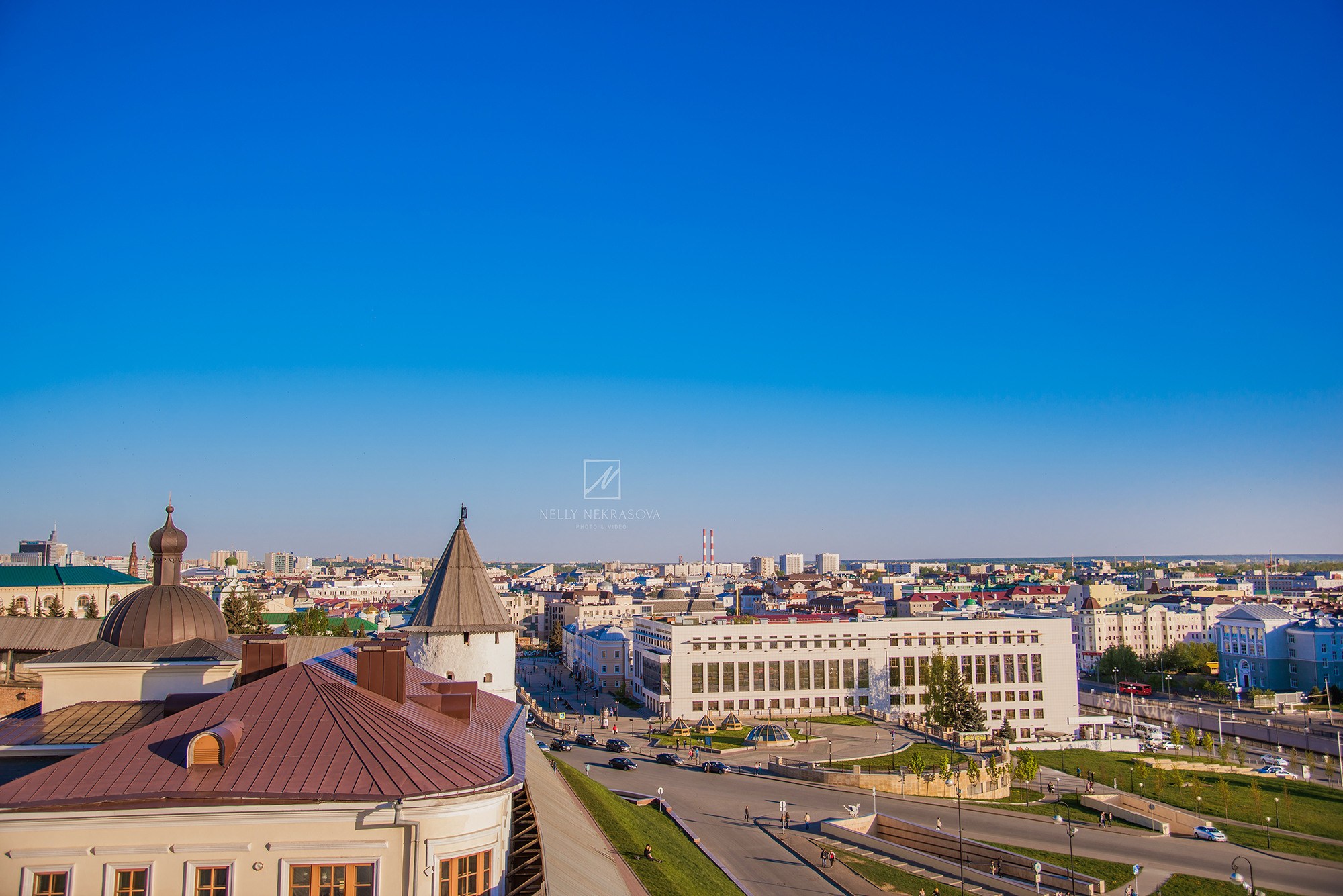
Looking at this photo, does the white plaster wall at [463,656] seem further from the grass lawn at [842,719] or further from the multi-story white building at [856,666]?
the multi-story white building at [856,666]

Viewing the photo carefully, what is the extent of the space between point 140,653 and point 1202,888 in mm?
30609

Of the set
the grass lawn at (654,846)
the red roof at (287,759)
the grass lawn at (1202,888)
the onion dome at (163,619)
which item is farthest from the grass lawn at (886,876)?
the onion dome at (163,619)

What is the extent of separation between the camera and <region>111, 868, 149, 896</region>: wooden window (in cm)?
1231

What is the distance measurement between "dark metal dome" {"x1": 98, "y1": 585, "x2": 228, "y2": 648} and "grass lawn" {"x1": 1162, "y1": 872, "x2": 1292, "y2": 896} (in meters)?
27.9

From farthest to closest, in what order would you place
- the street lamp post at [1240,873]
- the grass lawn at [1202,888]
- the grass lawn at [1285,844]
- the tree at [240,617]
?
the tree at [240,617] → the grass lawn at [1285,844] → the street lamp post at [1240,873] → the grass lawn at [1202,888]

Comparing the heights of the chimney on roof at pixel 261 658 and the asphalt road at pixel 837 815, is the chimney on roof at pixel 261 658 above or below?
above

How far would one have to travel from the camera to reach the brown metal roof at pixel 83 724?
17.8 meters

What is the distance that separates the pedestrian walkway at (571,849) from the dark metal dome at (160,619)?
347 inches

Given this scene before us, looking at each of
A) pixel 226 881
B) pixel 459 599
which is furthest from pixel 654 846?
pixel 226 881

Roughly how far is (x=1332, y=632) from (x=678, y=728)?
71.4m

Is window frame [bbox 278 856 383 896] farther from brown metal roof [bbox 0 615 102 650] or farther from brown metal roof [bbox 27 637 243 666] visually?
brown metal roof [bbox 0 615 102 650]

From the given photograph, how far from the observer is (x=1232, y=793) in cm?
4381

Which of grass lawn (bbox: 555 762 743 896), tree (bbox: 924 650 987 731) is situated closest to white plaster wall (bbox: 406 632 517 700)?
grass lawn (bbox: 555 762 743 896)

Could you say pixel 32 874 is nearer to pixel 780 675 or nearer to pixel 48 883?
pixel 48 883
